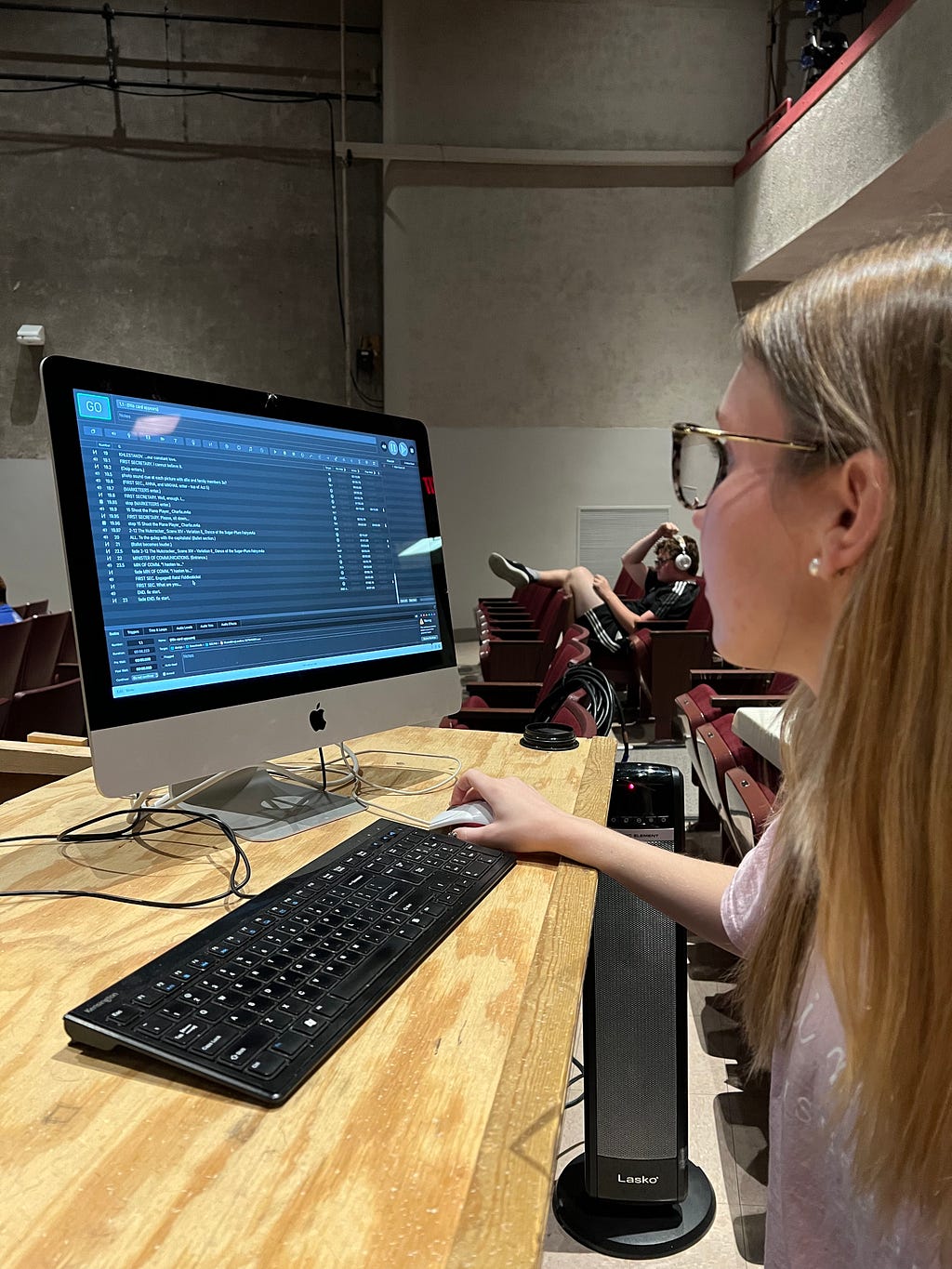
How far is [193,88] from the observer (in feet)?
28.7

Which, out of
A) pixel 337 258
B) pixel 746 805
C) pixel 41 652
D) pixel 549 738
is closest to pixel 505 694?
pixel 746 805

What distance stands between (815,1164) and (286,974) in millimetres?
433

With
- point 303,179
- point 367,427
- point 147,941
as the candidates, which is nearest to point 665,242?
point 303,179

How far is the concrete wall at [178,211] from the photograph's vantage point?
8.72 m

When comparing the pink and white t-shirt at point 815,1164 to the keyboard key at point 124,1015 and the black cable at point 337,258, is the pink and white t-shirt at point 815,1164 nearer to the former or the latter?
the keyboard key at point 124,1015

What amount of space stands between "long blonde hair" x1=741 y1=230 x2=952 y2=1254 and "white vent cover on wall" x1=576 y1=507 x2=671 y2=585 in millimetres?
8185

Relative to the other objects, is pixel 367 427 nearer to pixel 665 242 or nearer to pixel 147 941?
pixel 147 941

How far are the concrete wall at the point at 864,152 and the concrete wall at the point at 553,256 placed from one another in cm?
102

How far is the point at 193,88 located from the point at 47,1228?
10.3 meters

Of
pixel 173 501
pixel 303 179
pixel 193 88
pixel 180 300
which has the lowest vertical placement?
pixel 173 501

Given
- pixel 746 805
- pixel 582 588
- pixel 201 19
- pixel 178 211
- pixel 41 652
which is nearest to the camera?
pixel 746 805

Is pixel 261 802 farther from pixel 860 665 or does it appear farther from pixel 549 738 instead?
pixel 860 665

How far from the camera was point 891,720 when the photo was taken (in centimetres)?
54

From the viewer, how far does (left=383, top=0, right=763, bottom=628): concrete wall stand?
26.9 ft
